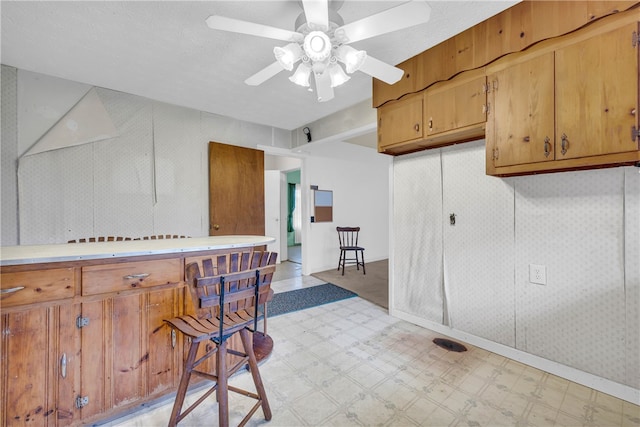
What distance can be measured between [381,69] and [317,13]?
2.16ft

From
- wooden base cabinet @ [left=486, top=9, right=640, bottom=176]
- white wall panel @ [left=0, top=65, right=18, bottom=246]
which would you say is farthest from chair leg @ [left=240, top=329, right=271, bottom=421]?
white wall panel @ [left=0, top=65, right=18, bottom=246]

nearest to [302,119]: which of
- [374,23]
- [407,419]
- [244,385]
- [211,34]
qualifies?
[211,34]

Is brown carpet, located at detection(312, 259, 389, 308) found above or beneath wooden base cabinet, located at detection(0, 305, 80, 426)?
beneath

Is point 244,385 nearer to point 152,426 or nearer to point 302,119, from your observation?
point 152,426

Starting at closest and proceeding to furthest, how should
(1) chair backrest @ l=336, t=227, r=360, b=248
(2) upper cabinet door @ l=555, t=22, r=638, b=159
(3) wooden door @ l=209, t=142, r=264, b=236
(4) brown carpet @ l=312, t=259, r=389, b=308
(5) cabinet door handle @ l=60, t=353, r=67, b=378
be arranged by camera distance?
(5) cabinet door handle @ l=60, t=353, r=67, b=378, (2) upper cabinet door @ l=555, t=22, r=638, b=159, (4) brown carpet @ l=312, t=259, r=389, b=308, (3) wooden door @ l=209, t=142, r=264, b=236, (1) chair backrest @ l=336, t=227, r=360, b=248

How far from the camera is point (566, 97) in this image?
1651 mm

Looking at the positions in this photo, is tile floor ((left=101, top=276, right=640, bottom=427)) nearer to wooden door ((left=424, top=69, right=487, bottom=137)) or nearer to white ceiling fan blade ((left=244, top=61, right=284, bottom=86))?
wooden door ((left=424, top=69, right=487, bottom=137))

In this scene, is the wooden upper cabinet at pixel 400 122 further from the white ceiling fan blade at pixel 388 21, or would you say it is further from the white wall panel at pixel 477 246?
the white ceiling fan blade at pixel 388 21

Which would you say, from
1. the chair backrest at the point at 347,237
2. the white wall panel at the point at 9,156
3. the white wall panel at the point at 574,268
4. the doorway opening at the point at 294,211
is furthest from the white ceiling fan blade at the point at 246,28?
the doorway opening at the point at 294,211

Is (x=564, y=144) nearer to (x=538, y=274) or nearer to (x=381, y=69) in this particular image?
(x=538, y=274)

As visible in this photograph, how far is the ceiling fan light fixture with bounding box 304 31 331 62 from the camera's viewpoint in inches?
62.3

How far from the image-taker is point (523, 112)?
6.00 ft

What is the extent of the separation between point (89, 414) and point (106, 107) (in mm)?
3049

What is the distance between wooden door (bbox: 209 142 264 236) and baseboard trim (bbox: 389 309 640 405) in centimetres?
283
